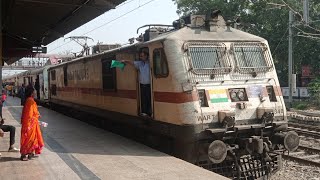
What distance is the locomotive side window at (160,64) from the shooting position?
804cm

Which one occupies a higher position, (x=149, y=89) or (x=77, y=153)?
(x=149, y=89)

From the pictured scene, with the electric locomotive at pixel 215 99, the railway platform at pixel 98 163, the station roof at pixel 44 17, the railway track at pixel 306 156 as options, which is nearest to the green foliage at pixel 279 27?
the station roof at pixel 44 17

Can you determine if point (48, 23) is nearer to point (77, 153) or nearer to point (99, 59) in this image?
point (99, 59)

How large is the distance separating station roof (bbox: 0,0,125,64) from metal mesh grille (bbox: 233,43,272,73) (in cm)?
551

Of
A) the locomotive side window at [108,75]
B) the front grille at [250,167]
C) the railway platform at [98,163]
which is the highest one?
the locomotive side window at [108,75]

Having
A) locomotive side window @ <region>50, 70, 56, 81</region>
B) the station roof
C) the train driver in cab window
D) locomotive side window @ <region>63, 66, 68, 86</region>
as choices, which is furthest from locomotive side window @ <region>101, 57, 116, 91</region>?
locomotive side window @ <region>50, 70, 56, 81</region>

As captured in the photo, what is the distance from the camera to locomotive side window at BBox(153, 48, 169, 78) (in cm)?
804

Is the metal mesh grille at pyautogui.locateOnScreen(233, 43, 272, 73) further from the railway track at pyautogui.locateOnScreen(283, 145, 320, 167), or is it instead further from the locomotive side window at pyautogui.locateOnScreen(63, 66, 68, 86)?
the locomotive side window at pyautogui.locateOnScreen(63, 66, 68, 86)

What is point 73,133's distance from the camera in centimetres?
1112

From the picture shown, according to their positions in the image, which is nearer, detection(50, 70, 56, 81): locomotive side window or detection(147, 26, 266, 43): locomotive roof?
detection(147, 26, 266, 43): locomotive roof

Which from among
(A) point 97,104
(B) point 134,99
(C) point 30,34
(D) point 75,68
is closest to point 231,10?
(C) point 30,34

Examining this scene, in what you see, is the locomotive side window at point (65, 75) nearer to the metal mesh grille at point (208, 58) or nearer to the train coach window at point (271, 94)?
the metal mesh grille at point (208, 58)

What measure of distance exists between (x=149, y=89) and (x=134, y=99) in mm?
700

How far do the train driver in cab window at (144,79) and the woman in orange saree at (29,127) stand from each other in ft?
7.90
